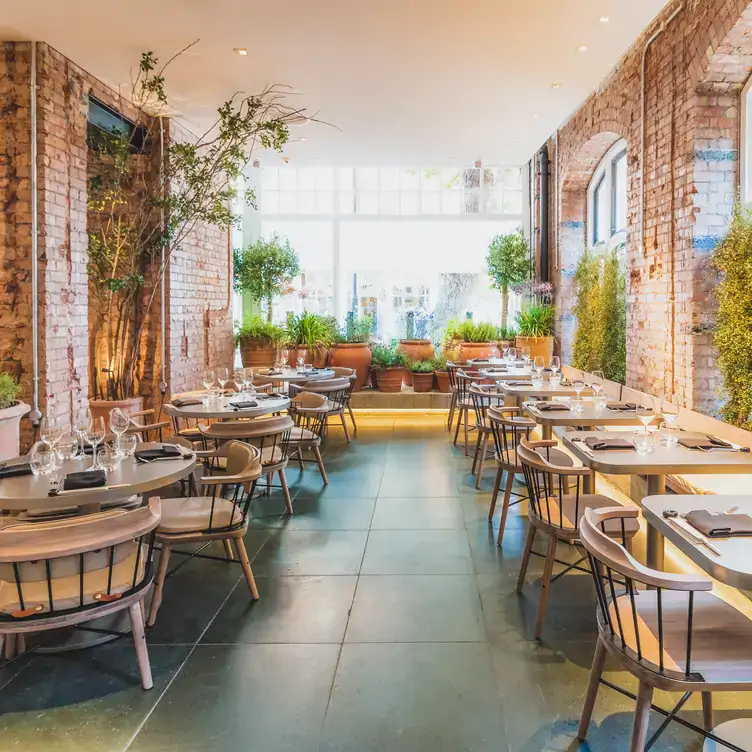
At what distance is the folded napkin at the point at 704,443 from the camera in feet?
11.5

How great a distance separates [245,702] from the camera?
254 cm

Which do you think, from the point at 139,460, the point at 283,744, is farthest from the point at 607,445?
the point at 139,460

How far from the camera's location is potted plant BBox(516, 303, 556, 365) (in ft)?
30.6

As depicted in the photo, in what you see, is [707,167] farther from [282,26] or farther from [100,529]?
[100,529]

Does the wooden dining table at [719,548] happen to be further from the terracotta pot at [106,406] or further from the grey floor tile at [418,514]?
the terracotta pot at [106,406]

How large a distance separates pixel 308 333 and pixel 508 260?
345 centimetres

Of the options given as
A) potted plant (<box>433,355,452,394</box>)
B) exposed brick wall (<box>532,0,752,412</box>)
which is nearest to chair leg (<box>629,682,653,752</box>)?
exposed brick wall (<box>532,0,752,412</box>)

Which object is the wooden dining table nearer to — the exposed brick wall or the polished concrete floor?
the polished concrete floor

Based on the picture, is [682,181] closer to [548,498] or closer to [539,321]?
[548,498]

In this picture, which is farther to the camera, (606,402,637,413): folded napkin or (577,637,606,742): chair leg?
(606,402,637,413): folded napkin

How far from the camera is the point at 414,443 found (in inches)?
302

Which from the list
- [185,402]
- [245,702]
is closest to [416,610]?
[245,702]

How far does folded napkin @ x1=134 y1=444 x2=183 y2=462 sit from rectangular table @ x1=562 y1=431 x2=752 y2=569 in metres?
2.07

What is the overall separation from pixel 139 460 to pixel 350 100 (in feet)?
17.3
